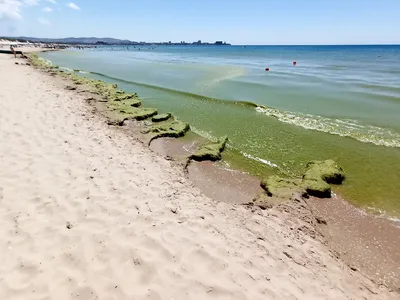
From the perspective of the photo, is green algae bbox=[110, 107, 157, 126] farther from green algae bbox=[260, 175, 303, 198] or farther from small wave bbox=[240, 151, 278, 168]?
green algae bbox=[260, 175, 303, 198]

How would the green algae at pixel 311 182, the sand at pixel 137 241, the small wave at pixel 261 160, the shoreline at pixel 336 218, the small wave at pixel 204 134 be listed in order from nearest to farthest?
the sand at pixel 137 241
the shoreline at pixel 336 218
the green algae at pixel 311 182
the small wave at pixel 261 160
the small wave at pixel 204 134

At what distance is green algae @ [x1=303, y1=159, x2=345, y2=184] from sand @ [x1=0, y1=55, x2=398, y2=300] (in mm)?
2405

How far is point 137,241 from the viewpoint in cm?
501

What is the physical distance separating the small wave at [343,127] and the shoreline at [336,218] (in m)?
6.14

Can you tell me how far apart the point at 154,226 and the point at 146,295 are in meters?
1.56

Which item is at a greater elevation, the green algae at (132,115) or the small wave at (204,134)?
the green algae at (132,115)

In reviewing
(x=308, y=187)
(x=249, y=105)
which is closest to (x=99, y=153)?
(x=308, y=187)

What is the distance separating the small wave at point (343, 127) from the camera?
40.6 ft

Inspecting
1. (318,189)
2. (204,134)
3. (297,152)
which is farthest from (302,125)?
(318,189)

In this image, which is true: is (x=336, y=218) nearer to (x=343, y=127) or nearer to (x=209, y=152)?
(x=209, y=152)

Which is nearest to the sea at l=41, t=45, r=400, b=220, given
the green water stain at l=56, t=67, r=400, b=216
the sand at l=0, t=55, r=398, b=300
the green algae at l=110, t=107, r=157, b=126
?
the green water stain at l=56, t=67, r=400, b=216

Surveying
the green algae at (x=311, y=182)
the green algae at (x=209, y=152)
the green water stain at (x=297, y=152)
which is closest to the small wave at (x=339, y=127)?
the green water stain at (x=297, y=152)

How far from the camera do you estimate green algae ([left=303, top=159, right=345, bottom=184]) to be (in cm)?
857

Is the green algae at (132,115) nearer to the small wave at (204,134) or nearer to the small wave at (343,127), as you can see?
the small wave at (204,134)
